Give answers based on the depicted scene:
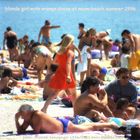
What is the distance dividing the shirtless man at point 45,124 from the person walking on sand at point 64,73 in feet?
6.35

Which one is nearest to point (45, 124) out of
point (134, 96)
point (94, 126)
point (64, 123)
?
point (64, 123)

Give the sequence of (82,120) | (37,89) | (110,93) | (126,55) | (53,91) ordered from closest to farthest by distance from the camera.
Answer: (82,120)
(110,93)
(53,91)
(37,89)
(126,55)

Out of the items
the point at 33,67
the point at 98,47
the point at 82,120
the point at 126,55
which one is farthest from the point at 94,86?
the point at 98,47

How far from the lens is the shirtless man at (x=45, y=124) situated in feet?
24.8

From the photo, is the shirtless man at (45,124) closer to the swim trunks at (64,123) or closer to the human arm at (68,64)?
the swim trunks at (64,123)

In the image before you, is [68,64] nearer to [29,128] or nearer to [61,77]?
[61,77]

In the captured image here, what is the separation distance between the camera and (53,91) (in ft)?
32.8

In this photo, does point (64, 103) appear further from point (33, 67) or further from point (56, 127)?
point (33, 67)

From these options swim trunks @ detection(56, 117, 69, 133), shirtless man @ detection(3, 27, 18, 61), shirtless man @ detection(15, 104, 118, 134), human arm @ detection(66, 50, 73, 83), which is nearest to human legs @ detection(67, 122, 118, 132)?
shirtless man @ detection(15, 104, 118, 134)

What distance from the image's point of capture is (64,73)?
9.99 metres

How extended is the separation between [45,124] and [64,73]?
2.43 m

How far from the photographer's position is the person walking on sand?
986cm

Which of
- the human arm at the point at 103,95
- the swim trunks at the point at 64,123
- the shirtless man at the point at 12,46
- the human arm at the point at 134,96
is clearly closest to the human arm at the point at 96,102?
the human arm at the point at 103,95

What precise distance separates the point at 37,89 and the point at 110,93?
330cm
